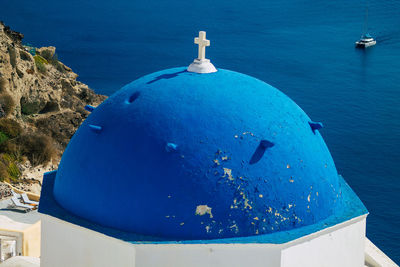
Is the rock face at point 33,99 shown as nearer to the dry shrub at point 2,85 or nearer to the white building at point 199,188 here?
the dry shrub at point 2,85

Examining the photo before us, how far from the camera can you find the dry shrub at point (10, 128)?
87.5 ft

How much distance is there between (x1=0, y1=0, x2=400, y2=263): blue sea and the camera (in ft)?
114

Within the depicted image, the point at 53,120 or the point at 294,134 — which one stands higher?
the point at 53,120

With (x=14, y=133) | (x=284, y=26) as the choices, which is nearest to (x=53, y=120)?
(x=14, y=133)

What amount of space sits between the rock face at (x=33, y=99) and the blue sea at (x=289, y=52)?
517 inches

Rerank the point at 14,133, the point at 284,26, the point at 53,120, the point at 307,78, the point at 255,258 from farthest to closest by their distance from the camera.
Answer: the point at 284,26 < the point at 307,78 < the point at 53,120 < the point at 14,133 < the point at 255,258

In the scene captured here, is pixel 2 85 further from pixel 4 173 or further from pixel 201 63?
pixel 201 63

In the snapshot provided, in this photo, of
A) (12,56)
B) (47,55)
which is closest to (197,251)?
(12,56)

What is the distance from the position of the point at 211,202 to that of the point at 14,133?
67.9 ft

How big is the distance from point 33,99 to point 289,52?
28317 millimetres

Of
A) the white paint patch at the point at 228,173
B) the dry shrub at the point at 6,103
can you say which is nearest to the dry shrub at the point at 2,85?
the dry shrub at the point at 6,103

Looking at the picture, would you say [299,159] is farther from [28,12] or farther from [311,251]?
[28,12]

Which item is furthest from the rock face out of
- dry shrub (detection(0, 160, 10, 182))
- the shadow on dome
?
the shadow on dome

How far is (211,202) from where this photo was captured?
746cm
